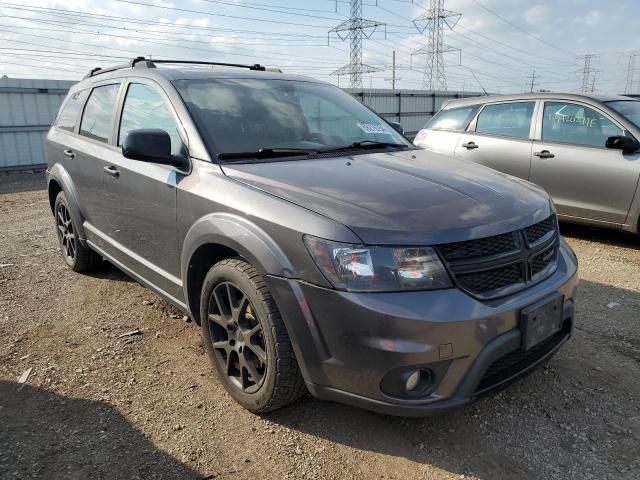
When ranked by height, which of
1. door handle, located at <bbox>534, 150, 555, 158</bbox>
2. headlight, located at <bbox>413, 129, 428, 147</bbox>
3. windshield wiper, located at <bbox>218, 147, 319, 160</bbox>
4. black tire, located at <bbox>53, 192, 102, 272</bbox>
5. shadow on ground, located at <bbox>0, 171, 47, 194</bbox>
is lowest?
shadow on ground, located at <bbox>0, 171, 47, 194</bbox>

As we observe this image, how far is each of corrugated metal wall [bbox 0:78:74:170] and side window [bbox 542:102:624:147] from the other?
39.3ft

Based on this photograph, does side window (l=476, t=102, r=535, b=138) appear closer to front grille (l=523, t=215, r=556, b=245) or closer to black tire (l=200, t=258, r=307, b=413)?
front grille (l=523, t=215, r=556, b=245)

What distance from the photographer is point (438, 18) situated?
39719mm

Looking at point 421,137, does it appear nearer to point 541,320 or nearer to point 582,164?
point 582,164

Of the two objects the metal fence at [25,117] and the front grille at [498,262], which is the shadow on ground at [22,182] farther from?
the front grille at [498,262]

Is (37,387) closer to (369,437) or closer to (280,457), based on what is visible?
(280,457)

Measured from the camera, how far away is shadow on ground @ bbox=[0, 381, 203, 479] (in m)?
2.33

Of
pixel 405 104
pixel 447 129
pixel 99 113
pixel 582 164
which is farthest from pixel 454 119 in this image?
pixel 405 104

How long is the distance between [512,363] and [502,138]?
4.69m

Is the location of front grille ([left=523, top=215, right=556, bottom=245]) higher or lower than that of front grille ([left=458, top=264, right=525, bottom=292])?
higher

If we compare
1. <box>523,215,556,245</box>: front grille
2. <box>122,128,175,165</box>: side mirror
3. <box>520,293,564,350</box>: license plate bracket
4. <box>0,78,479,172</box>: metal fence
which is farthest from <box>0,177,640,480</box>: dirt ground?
<box>0,78,479,172</box>: metal fence

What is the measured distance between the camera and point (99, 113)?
4.20 m

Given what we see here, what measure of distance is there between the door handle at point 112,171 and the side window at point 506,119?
4815mm

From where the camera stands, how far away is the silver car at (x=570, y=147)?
5449 mm
